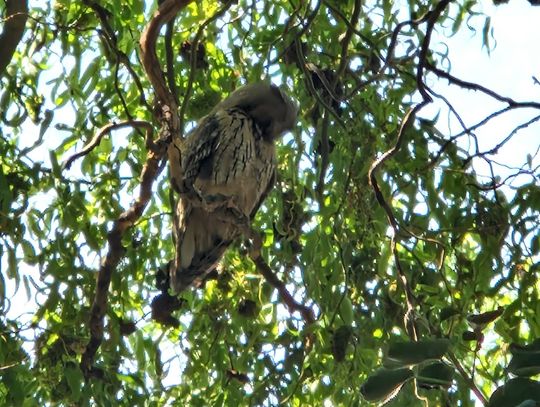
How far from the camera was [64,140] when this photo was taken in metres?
3.38

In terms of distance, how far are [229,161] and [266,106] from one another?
8.4 inches

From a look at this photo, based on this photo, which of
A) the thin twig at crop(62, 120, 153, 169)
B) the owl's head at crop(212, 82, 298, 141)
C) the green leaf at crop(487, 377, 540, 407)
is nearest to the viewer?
the green leaf at crop(487, 377, 540, 407)

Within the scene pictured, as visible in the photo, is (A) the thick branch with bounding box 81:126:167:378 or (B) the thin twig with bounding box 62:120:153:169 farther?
(A) the thick branch with bounding box 81:126:167:378

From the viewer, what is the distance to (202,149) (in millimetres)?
3721

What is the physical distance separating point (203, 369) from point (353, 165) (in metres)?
0.82

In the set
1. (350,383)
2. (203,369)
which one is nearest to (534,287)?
(350,383)

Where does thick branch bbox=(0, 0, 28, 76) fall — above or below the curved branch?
above

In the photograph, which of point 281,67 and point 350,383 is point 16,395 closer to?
point 350,383

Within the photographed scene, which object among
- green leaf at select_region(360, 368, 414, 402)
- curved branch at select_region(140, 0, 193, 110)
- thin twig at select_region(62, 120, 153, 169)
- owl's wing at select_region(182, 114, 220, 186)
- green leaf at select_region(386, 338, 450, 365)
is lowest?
green leaf at select_region(360, 368, 414, 402)

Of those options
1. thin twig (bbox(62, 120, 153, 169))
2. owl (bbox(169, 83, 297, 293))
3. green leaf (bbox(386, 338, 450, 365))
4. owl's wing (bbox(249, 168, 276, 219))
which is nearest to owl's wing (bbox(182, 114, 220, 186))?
owl (bbox(169, 83, 297, 293))

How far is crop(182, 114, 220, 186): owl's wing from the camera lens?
3.72 metres

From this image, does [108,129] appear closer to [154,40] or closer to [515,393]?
[154,40]

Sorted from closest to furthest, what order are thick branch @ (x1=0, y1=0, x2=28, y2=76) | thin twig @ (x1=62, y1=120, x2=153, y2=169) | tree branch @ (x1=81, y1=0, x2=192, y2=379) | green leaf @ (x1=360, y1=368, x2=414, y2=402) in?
green leaf @ (x1=360, y1=368, x2=414, y2=402)
tree branch @ (x1=81, y1=0, x2=192, y2=379)
thin twig @ (x1=62, y1=120, x2=153, y2=169)
thick branch @ (x1=0, y1=0, x2=28, y2=76)

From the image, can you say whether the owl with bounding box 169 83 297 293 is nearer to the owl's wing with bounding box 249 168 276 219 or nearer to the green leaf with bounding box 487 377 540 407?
the owl's wing with bounding box 249 168 276 219
